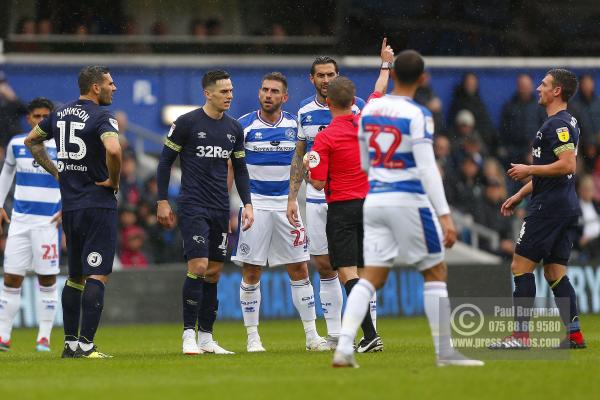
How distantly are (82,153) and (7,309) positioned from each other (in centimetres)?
287

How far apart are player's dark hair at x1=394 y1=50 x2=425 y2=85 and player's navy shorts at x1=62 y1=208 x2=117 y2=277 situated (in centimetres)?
336

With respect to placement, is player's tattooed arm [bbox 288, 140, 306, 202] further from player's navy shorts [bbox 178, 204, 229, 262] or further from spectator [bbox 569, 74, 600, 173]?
spectator [bbox 569, 74, 600, 173]

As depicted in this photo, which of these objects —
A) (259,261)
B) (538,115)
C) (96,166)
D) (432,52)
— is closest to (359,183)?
(259,261)

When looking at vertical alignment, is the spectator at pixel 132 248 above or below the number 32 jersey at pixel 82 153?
below

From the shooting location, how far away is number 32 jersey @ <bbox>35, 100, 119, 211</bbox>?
37.6 feet

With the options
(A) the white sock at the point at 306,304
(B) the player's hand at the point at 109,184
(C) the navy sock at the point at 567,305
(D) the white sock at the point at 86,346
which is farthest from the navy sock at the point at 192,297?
(C) the navy sock at the point at 567,305

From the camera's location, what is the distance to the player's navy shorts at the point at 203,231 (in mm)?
11547

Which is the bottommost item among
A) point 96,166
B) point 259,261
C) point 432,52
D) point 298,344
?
point 298,344

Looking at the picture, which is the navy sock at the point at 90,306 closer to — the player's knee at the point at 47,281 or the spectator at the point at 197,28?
the player's knee at the point at 47,281

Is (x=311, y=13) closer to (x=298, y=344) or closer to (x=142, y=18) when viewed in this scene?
(x=142, y=18)

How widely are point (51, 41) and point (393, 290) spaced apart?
8.94 meters

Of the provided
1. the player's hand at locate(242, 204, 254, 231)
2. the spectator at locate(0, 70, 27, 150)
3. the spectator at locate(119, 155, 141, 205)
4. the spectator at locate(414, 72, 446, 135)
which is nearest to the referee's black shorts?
the player's hand at locate(242, 204, 254, 231)

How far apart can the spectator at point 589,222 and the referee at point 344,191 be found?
35.7ft

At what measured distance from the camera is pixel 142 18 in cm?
2542
